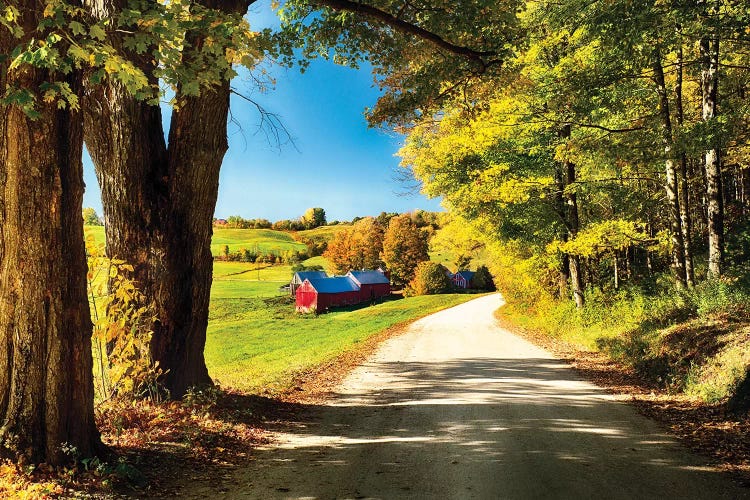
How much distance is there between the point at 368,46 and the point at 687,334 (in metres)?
8.57

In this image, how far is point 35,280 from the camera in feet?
13.2

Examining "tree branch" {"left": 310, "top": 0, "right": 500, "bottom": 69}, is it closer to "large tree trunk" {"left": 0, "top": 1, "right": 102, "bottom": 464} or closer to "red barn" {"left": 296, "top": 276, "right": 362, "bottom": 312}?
"large tree trunk" {"left": 0, "top": 1, "right": 102, "bottom": 464}

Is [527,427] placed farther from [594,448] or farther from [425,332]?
[425,332]

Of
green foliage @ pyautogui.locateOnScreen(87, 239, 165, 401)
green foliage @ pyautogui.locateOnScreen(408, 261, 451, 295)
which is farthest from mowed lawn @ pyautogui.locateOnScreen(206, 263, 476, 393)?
green foliage @ pyautogui.locateOnScreen(408, 261, 451, 295)

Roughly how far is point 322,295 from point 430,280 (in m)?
12.2

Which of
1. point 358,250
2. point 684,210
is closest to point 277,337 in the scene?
point 684,210

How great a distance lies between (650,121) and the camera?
11781 millimetres

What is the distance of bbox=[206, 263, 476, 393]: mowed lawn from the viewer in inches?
471

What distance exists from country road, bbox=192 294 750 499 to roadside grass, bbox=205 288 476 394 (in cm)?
243

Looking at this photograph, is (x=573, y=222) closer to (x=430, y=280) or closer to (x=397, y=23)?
(x=397, y=23)

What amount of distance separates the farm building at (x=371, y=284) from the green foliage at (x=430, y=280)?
7.86m

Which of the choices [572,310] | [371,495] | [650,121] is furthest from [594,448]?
[572,310]

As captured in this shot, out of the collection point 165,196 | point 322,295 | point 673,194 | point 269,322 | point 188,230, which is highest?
point 673,194

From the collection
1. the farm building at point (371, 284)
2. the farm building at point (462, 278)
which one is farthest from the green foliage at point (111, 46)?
the farm building at point (462, 278)
